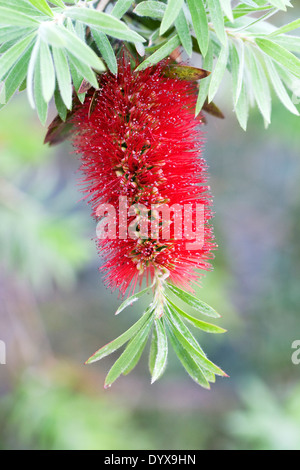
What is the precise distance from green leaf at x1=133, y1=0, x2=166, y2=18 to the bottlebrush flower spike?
0.07 m

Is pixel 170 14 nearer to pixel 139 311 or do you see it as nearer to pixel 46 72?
pixel 46 72

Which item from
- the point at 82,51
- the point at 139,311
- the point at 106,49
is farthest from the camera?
the point at 139,311

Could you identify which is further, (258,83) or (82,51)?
(258,83)

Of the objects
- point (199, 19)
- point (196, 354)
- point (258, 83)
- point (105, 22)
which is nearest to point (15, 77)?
point (105, 22)

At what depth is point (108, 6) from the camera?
0.79 metres

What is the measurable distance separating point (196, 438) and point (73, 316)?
4.58 ft

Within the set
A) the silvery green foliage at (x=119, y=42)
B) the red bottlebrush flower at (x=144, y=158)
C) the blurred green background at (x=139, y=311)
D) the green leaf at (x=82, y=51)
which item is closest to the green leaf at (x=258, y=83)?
the silvery green foliage at (x=119, y=42)

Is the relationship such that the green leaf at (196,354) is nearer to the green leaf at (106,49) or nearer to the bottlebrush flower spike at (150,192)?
the bottlebrush flower spike at (150,192)

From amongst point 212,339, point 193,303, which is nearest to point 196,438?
point 212,339

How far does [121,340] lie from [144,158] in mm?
280

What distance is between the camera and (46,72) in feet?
2.01

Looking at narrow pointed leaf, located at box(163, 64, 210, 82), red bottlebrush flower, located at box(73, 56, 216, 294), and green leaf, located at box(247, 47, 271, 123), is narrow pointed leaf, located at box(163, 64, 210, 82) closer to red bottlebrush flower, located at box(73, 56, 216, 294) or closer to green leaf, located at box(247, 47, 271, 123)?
red bottlebrush flower, located at box(73, 56, 216, 294)

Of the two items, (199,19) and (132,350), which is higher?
(199,19)
